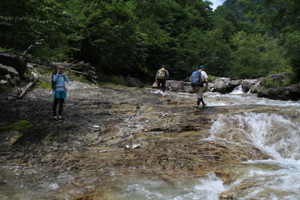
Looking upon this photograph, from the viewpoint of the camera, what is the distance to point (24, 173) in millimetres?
3709

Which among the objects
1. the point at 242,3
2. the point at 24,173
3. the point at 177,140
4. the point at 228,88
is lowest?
the point at 24,173

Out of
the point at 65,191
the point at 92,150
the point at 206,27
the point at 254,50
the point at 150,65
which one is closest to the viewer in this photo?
the point at 65,191

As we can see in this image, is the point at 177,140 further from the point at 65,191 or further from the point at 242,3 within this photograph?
the point at 242,3

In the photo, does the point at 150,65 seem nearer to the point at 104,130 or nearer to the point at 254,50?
the point at 254,50

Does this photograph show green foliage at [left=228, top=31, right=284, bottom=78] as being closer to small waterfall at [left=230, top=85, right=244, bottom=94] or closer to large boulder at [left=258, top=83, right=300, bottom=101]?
small waterfall at [left=230, top=85, right=244, bottom=94]

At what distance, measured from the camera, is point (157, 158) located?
447 cm

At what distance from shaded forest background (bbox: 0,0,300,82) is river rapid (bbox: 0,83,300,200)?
2844 millimetres

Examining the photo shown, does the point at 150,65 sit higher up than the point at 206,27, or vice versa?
the point at 206,27

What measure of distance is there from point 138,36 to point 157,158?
2283 centimetres

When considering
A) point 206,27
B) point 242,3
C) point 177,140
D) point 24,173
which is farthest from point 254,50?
point 24,173

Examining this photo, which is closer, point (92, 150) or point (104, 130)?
point (92, 150)

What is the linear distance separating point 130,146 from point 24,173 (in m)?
2.24

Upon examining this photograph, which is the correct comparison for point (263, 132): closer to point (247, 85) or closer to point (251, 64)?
point (247, 85)

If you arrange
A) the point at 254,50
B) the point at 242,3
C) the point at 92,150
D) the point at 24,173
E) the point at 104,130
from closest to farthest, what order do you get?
the point at 24,173 → the point at 92,150 → the point at 104,130 → the point at 242,3 → the point at 254,50
